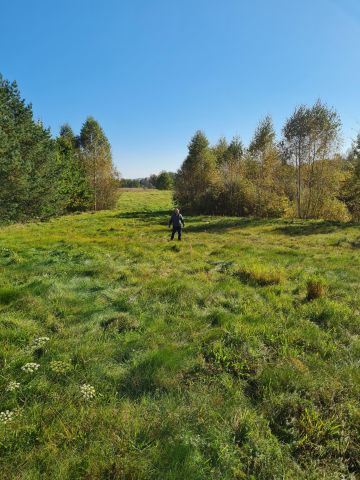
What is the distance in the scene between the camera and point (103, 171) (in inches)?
1855

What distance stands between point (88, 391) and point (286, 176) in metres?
33.2

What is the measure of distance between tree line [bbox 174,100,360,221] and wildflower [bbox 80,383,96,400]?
28.9 metres

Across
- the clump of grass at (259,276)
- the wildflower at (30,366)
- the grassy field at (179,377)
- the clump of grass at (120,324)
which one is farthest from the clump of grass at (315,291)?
the wildflower at (30,366)

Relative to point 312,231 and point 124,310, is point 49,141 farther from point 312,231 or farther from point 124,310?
point 124,310

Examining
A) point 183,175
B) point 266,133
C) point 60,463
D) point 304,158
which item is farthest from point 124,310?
point 183,175

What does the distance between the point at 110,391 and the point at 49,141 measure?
33240 millimetres

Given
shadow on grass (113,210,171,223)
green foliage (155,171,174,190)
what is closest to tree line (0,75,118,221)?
shadow on grass (113,210,171,223)

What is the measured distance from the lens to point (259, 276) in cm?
912

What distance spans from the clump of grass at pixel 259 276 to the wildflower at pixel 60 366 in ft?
19.2

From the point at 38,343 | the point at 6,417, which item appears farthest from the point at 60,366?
the point at 6,417

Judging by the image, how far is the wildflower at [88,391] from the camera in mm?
3900

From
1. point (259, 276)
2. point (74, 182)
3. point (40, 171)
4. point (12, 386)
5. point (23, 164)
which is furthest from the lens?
point (74, 182)

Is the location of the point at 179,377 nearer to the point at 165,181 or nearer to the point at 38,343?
the point at 38,343

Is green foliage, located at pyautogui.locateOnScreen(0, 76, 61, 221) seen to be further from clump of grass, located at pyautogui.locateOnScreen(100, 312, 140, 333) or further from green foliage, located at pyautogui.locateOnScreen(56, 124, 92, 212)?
clump of grass, located at pyautogui.locateOnScreen(100, 312, 140, 333)
